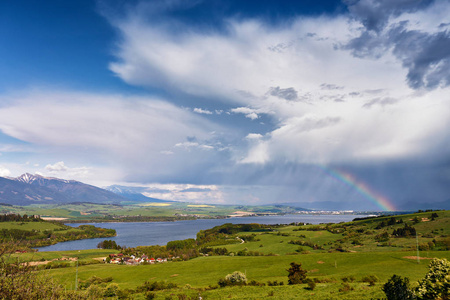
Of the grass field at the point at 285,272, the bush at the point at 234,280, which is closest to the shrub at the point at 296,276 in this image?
the grass field at the point at 285,272

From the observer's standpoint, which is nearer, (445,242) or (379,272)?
(379,272)

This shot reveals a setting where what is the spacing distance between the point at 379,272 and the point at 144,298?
168 feet

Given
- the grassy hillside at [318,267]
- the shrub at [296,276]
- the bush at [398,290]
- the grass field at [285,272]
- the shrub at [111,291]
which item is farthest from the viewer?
the shrub at [296,276]

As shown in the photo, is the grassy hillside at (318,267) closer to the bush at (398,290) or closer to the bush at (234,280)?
the bush at (234,280)

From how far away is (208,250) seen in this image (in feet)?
504

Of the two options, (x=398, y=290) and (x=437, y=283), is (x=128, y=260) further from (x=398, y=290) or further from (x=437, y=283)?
(x=437, y=283)

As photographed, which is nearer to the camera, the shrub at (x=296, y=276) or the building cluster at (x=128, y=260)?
the shrub at (x=296, y=276)

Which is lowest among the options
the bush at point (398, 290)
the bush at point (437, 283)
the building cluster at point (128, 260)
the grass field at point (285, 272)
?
the building cluster at point (128, 260)

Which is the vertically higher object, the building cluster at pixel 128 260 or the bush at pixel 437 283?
the bush at pixel 437 283

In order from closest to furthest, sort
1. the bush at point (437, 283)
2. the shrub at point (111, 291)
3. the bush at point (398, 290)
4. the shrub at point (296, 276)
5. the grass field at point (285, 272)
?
Answer: 1. the bush at point (437, 283)
2. the bush at point (398, 290)
3. the grass field at point (285, 272)
4. the shrub at point (111, 291)
5. the shrub at point (296, 276)

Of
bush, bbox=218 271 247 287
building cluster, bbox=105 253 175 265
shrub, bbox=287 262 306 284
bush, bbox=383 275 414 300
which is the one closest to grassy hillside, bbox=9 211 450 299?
shrub, bbox=287 262 306 284

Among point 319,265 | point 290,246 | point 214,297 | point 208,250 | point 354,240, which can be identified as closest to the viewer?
point 214,297

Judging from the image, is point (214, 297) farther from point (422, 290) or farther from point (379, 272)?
point (379, 272)

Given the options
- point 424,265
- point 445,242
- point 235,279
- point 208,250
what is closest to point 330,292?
point 235,279
